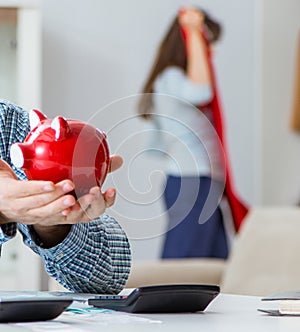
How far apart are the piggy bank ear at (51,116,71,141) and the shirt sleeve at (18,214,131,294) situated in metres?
0.25

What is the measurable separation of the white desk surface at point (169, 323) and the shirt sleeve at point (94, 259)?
0.72 feet

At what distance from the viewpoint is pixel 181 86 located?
3.51 meters

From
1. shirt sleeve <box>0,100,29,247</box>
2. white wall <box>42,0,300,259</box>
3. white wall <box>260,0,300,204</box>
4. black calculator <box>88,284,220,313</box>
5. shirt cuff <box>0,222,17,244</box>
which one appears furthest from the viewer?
white wall <box>260,0,300,204</box>

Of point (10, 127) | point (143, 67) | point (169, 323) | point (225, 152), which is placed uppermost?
point (143, 67)

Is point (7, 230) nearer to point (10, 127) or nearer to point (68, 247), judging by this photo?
point (68, 247)

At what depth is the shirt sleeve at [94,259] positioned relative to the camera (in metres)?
1.14

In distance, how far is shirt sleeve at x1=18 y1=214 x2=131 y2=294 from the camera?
3.76 ft

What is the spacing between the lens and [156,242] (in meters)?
3.50

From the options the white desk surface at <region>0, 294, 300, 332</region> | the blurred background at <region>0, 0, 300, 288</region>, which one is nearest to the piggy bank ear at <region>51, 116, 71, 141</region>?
the white desk surface at <region>0, 294, 300, 332</region>

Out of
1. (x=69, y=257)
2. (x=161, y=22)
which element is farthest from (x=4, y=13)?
(x=69, y=257)

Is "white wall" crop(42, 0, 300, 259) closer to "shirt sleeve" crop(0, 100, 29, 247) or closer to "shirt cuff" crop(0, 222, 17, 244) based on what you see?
"shirt sleeve" crop(0, 100, 29, 247)

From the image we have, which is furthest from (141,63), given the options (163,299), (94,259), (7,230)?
(163,299)

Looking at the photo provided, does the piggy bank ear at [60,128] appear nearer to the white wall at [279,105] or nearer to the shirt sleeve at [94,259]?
the shirt sleeve at [94,259]

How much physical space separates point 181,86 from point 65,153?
2.63 metres
